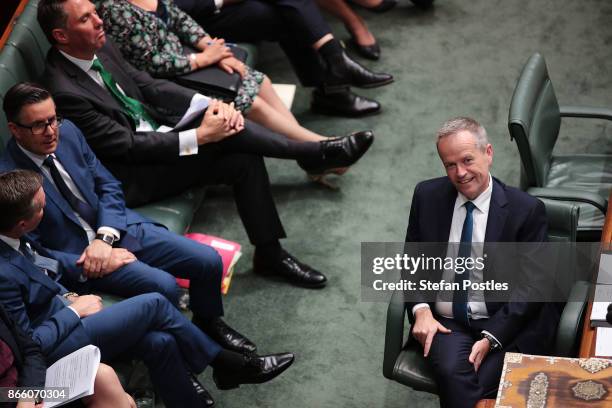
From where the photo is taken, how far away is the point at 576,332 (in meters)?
3.23

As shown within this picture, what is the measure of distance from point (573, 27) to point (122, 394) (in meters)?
3.92

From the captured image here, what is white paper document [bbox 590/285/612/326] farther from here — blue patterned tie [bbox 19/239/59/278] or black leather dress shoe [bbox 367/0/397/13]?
black leather dress shoe [bbox 367/0/397/13]

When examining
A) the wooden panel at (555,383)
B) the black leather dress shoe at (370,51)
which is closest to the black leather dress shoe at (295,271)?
the wooden panel at (555,383)

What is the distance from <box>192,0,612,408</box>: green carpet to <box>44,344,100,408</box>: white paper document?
82 centimetres

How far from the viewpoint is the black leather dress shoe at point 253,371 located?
3.91 m

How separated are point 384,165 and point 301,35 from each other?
2.84 feet

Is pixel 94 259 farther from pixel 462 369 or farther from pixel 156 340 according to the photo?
pixel 462 369

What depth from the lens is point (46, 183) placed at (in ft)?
12.3

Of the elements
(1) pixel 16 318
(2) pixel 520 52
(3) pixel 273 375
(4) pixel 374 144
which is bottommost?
(3) pixel 273 375

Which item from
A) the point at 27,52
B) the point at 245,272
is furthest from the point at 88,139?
the point at 245,272

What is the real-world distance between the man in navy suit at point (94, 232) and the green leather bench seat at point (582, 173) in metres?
1.51

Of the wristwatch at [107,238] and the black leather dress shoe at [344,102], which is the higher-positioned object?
the black leather dress shoe at [344,102]

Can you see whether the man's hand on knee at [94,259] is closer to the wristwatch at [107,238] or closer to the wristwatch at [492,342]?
the wristwatch at [107,238]

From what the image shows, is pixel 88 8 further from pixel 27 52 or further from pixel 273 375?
pixel 273 375
